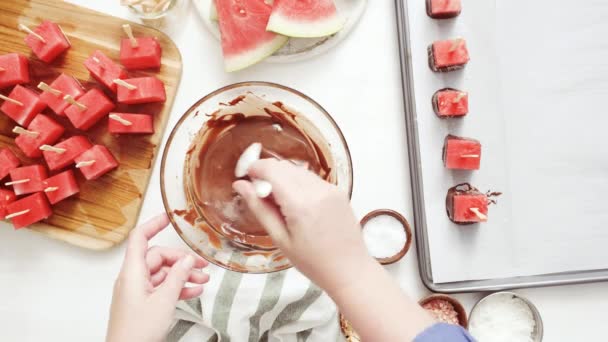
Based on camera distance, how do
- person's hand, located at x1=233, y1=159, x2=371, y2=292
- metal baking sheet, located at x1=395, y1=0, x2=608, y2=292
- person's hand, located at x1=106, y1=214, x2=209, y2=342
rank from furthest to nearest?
metal baking sheet, located at x1=395, y1=0, x2=608, y2=292
person's hand, located at x1=106, y1=214, x2=209, y2=342
person's hand, located at x1=233, y1=159, x2=371, y2=292

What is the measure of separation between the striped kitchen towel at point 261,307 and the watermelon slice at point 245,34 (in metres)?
0.57

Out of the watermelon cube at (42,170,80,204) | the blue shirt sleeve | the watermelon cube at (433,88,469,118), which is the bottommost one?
the blue shirt sleeve

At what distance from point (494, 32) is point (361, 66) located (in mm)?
393

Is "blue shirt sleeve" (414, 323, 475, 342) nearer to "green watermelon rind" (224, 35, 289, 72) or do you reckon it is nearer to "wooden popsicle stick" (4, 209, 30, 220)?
"green watermelon rind" (224, 35, 289, 72)

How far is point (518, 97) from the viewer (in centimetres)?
144

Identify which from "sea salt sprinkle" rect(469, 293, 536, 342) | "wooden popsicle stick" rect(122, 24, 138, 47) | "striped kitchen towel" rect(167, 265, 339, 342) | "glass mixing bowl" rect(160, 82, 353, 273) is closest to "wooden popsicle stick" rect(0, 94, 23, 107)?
"wooden popsicle stick" rect(122, 24, 138, 47)

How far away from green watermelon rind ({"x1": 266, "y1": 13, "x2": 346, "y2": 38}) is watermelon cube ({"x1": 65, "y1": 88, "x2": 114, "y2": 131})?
0.49 m

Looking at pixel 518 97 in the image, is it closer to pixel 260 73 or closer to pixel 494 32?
pixel 494 32

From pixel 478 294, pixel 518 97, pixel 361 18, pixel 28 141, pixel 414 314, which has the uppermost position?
pixel 361 18

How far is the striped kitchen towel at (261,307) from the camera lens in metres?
1.34

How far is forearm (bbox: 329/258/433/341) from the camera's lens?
2.89 feet

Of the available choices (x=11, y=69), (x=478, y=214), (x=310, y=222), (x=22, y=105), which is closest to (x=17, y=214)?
(x=22, y=105)

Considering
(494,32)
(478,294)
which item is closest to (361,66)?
(494,32)

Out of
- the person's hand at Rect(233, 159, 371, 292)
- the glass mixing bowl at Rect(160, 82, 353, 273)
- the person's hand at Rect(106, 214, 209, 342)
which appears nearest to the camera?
the person's hand at Rect(233, 159, 371, 292)
